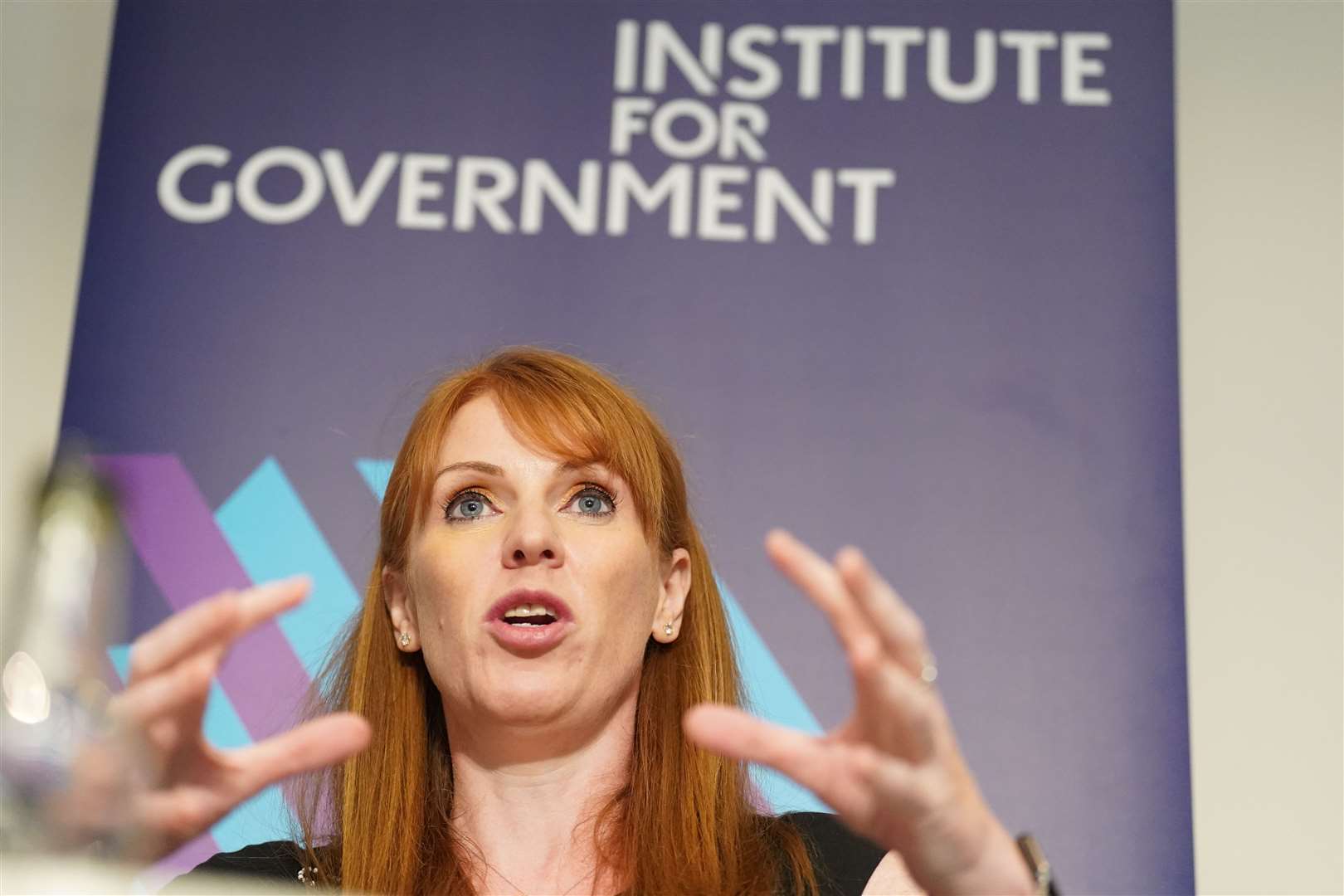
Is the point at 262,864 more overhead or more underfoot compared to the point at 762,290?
more underfoot

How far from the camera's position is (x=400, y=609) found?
6.25ft

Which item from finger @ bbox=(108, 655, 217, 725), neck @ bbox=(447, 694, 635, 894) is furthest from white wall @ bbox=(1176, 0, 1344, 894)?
finger @ bbox=(108, 655, 217, 725)

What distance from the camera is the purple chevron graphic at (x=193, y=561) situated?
254cm

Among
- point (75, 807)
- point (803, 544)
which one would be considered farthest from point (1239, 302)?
point (75, 807)

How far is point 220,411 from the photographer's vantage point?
8.74ft

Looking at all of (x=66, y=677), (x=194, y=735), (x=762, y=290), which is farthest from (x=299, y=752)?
(x=762, y=290)

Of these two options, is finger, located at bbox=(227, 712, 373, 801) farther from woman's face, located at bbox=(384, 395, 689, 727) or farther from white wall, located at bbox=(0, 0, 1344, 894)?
white wall, located at bbox=(0, 0, 1344, 894)

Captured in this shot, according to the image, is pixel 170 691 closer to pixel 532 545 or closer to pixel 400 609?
pixel 532 545

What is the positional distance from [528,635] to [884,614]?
643mm

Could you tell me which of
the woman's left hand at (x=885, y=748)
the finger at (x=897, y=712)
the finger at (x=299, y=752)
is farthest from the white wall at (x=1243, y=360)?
the finger at (x=299, y=752)

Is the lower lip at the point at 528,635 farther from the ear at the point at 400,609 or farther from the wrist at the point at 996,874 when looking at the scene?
the wrist at the point at 996,874

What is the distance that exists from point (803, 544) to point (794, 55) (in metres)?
0.85

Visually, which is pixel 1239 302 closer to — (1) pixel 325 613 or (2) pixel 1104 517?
(2) pixel 1104 517

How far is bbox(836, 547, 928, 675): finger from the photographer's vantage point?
1.14m
